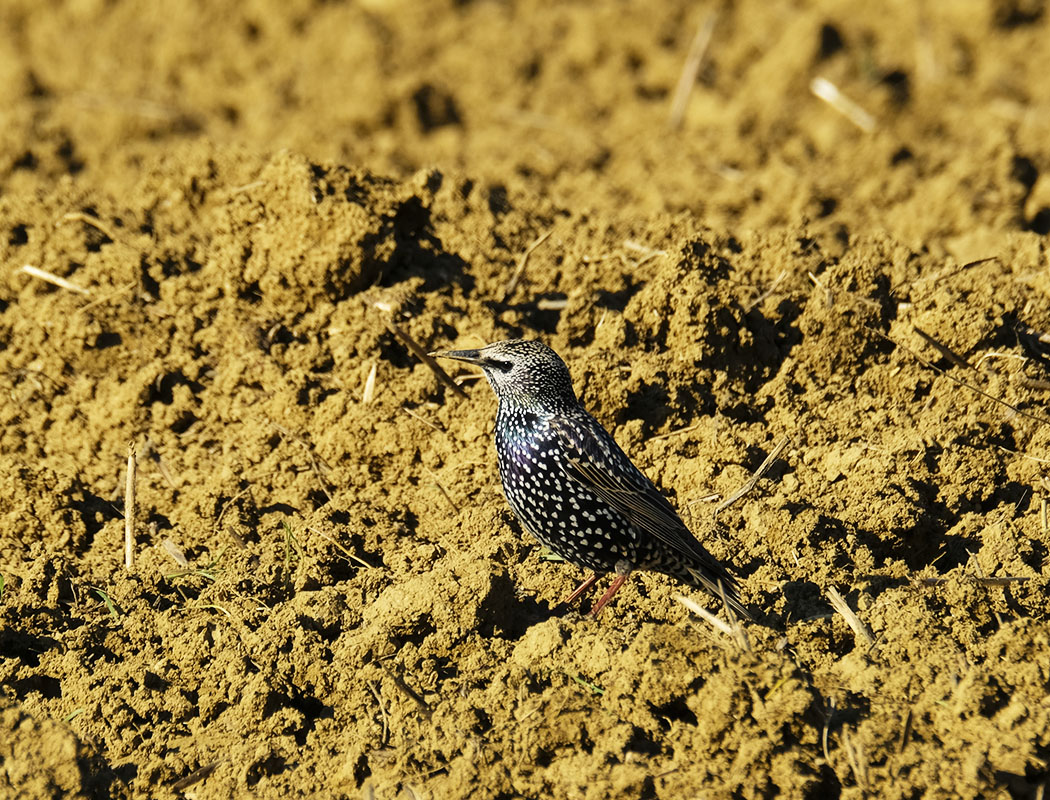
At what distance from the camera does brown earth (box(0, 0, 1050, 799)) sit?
400 centimetres

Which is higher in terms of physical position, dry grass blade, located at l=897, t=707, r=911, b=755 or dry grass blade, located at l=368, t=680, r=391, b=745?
dry grass blade, located at l=897, t=707, r=911, b=755

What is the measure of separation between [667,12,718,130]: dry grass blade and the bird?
5.47 meters

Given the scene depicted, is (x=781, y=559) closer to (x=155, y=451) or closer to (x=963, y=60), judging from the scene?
(x=155, y=451)

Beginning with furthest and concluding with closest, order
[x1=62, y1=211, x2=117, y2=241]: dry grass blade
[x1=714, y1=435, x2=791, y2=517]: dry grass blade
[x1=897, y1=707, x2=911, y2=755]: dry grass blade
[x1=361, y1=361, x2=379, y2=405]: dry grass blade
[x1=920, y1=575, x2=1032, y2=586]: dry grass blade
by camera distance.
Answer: [x1=62, y1=211, x2=117, y2=241]: dry grass blade → [x1=361, y1=361, x2=379, y2=405]: dry grass blade → [x1=714, y1=435, x2=791, y2=517]: dry grass blade → [x1=920, y1=575, x2=1032, y2=586]: dry grass blade → [x1=897, y1=707, x2=911, y2=755]: dry grass blade

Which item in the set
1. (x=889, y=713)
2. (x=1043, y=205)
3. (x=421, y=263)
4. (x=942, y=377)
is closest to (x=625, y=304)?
(x=421, y=263)

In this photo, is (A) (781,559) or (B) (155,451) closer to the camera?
(A) (781,559)

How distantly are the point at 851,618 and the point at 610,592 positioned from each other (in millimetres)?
996

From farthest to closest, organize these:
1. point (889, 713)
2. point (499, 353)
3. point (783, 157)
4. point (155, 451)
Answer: point (783, 157) < point (155, 451) < point (499, 353) < point (889, 713)

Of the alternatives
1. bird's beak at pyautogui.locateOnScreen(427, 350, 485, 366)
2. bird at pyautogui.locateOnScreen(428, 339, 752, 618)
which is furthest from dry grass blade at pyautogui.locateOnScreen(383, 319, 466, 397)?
bird at pyautogui.locateOnScreen(428, 339, 752, 618)

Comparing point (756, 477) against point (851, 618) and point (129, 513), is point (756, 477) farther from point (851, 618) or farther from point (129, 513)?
point (129, 513)

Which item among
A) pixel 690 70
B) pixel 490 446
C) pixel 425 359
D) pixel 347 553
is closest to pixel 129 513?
pixel 347 553

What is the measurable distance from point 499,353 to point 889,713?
2.23 meters

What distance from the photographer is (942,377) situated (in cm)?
593

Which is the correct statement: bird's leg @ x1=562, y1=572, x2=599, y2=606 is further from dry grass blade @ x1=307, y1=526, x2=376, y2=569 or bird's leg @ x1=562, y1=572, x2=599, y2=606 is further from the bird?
dry grass blade @ x1=307, y1=526, x2=376, y2=569
